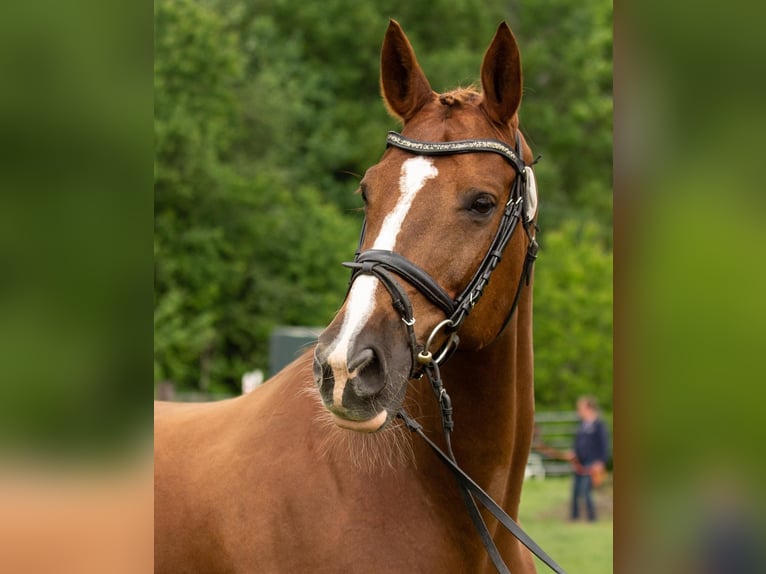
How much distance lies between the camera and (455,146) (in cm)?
309

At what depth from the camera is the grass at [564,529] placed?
1115cm

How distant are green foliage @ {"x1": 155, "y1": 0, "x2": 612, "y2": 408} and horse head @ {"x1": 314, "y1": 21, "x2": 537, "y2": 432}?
1960 cm

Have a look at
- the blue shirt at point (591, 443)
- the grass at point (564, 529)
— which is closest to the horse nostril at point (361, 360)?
the grass at point (564, 529)

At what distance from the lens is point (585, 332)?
2661 centimetres

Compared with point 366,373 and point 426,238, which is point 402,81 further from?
point 366,373

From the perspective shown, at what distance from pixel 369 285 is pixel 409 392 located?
72 centimetres

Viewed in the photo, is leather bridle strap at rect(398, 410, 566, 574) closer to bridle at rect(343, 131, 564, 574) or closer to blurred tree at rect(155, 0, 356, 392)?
bridle at rect(343, 131, 564, 574)

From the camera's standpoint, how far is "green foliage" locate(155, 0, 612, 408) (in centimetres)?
2675
